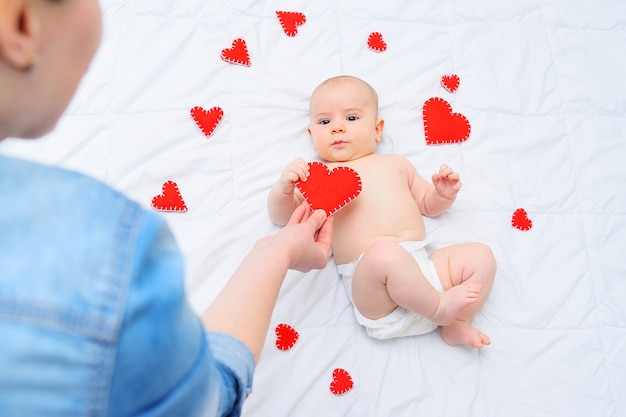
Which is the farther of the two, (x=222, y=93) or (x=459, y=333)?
(x=222, y=93)

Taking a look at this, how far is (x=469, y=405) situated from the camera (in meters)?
1.12

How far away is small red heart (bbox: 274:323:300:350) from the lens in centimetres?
114

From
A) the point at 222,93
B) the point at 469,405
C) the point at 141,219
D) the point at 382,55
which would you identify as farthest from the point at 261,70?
the point at 141,219

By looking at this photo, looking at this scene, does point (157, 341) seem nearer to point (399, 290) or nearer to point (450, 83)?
point (399, 290)

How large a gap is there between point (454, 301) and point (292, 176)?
1.43ft

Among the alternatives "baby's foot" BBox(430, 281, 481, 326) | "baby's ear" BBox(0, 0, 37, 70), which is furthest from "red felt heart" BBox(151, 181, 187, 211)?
"baby's ear" BBox(0, 0, 37, 70)

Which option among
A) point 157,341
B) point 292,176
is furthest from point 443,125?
point 157,341

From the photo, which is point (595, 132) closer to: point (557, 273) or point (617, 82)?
point (617, 82)

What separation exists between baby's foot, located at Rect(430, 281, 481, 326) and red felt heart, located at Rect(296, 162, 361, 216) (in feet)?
0.99

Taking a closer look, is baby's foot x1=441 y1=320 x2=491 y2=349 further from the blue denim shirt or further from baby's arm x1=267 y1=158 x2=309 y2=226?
the blue denim shirt

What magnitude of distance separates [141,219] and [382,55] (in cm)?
123

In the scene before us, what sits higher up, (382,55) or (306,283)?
(382,55)

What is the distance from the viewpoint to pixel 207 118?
136 centimetres

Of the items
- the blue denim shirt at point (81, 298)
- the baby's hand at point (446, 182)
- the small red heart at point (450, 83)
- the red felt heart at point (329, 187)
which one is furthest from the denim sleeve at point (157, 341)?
the small red heart at point (450, 83)
